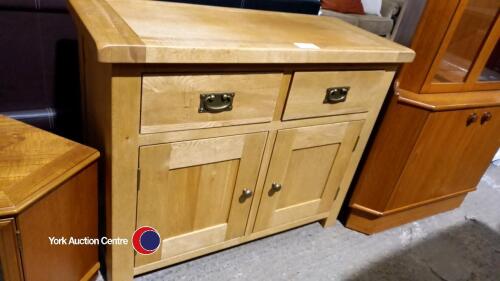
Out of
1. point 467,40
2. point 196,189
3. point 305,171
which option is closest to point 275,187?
point 305,171

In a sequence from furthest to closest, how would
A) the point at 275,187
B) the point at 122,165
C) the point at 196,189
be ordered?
the point at 275,187
the point at 196,189
the point at 122,165

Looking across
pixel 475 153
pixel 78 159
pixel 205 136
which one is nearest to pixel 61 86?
pixel 78 159

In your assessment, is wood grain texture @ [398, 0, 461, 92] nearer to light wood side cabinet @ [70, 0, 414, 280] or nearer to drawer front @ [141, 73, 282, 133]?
light wood side cabinet @ [70, 0, 414, 280]

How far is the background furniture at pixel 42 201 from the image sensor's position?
0.73 meters

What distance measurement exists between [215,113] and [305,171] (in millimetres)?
450

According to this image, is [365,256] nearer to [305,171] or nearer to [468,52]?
[305,171]

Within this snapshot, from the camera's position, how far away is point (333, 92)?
3.46ft

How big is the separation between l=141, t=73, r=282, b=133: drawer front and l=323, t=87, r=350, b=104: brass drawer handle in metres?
0.18

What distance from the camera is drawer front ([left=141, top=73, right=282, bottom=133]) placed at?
804mm

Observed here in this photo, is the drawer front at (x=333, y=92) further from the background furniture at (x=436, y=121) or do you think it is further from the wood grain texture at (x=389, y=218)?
the wood grain texture at (x=389, y=218)

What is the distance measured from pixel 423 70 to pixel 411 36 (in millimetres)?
121

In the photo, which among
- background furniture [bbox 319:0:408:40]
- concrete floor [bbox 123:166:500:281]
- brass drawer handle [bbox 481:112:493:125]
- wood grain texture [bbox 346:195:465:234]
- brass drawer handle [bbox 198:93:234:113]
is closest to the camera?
brass drawer handle [bbox 198:93:234:113]

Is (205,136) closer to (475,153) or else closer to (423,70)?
(423,70)

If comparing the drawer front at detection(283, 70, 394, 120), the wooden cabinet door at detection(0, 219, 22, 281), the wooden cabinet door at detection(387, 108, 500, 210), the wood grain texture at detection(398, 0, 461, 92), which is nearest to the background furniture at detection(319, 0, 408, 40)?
the wooden cabinet door at detection(387, 108, 500, 210)
